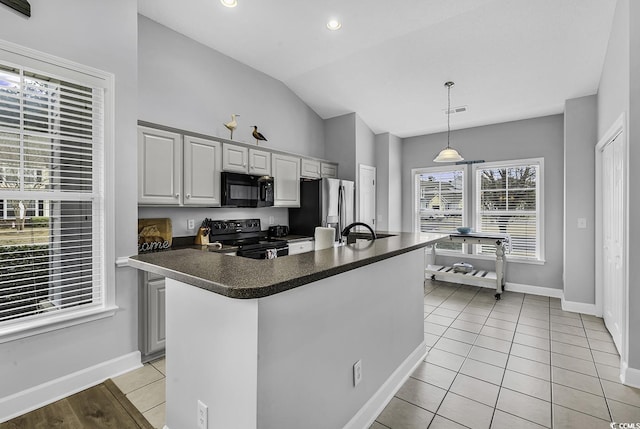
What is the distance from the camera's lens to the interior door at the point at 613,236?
8.99 ft

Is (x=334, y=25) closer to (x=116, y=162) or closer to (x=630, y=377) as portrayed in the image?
(x=116, y=162)

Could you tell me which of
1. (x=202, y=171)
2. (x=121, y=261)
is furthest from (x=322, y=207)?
(x=121, y=261)

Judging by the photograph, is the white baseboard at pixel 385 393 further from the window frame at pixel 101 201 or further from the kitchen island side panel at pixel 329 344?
the window frame at pixel 101 201

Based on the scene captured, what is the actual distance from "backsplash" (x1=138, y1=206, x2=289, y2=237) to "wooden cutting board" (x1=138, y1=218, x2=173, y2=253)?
11 centimetres

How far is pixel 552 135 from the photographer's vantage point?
4609 mm

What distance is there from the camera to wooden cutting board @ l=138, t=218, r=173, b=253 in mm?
2998

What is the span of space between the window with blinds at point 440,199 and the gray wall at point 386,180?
551 millimetres

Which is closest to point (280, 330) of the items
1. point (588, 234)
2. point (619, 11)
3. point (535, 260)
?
point (619, 11)

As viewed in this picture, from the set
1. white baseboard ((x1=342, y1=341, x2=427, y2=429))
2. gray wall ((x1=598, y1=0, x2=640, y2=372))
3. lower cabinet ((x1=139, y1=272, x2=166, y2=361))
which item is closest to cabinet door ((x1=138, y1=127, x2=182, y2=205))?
lower cabinet ((x1=139, y1=272, x2=166, y2=361))

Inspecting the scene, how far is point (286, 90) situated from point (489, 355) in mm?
4170

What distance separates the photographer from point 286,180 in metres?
4.32

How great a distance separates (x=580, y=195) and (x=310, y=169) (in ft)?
11.5

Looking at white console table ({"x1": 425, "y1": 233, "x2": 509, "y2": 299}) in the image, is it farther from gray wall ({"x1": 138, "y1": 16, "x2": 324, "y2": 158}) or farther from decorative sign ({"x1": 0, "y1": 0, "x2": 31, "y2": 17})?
decorative sign ({"x1": 0, "y1": 0, "x2": 31, "y2": 17})

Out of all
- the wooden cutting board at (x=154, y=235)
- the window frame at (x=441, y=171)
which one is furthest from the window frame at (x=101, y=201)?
the window frame at (x=441, y=171)
